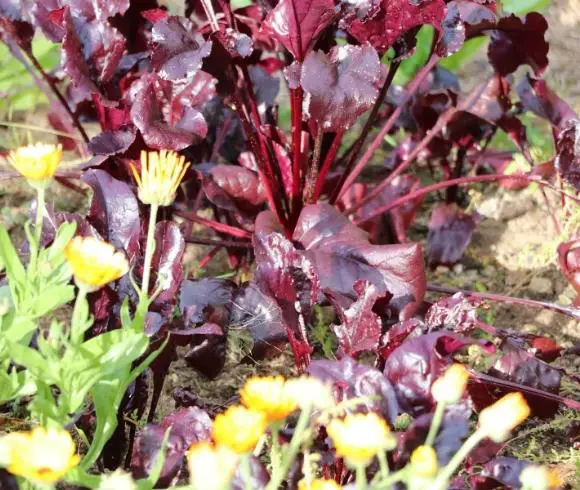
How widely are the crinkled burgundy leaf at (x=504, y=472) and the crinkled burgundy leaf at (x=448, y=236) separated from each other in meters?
0.95

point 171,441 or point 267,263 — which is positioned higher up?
point 267,263

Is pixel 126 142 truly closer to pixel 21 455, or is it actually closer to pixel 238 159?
pixel 238 159

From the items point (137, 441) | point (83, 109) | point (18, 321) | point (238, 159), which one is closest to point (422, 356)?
point (137, 441)

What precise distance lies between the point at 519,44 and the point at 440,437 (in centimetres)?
110

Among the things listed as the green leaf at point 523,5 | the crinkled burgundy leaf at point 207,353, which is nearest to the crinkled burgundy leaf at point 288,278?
the crinkled burgundy leaf at point 207,353

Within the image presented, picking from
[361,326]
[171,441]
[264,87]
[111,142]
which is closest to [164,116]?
[111,142]

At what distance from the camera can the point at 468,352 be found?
1813mm

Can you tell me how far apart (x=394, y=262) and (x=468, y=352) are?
38 centimetres

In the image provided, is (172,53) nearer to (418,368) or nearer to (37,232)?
(37,232)

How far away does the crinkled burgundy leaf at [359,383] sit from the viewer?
46.9 inches

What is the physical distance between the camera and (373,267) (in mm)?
1546

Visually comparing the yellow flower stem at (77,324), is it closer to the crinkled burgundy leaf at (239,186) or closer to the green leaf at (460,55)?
the crinkled burgundy leaf at (239,186)

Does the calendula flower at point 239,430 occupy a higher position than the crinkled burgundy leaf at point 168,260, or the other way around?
the calendula flower at point 239,430

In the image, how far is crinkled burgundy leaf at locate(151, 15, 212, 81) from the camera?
1.58m
